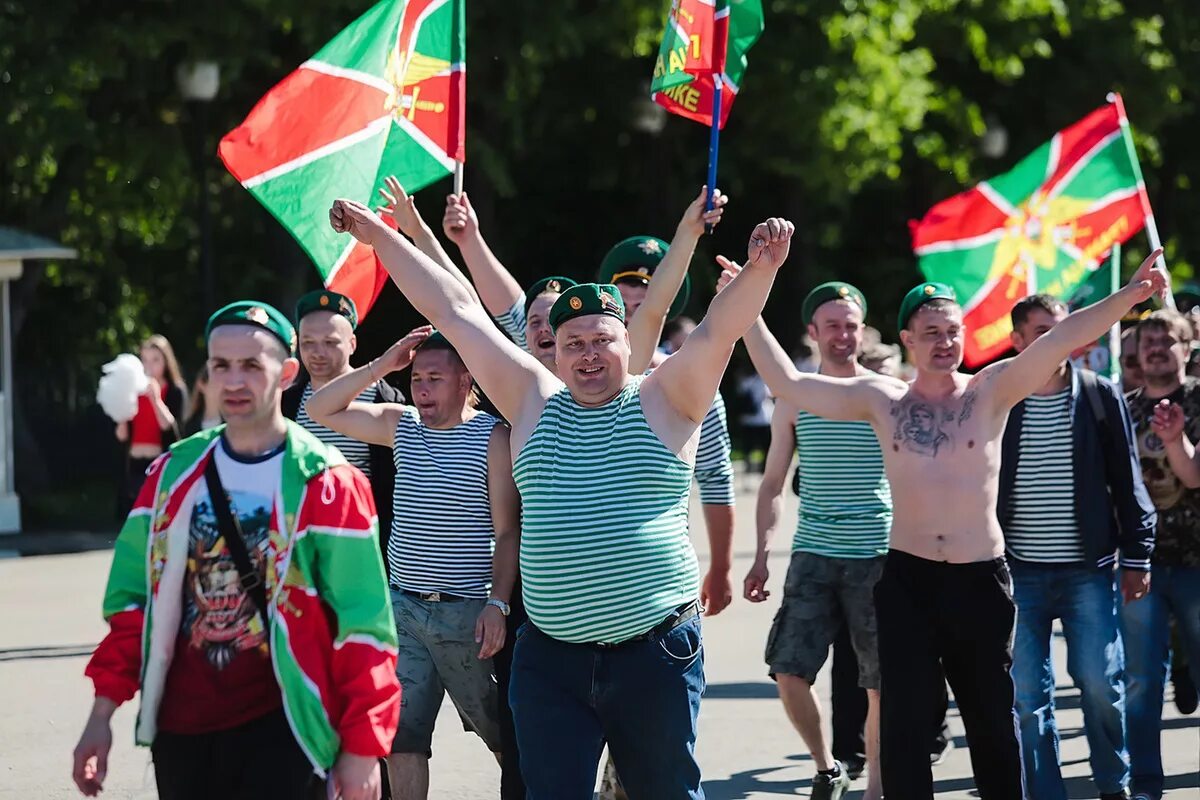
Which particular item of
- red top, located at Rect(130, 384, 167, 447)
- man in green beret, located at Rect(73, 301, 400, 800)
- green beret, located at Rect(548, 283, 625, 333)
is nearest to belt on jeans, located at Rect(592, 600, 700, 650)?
green beret, located at Rect(548, 283, 625, 333)

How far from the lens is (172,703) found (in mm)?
4375

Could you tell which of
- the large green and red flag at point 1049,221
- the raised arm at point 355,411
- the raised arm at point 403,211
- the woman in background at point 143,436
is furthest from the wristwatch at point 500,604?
the woman in background at point 143,436

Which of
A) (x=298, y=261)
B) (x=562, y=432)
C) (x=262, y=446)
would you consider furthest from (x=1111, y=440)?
(x=298, y=261)

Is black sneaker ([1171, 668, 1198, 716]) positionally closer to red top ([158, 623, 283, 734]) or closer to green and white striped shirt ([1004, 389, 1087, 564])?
green and white striped shirt ([1004, 389, 1087, 564])

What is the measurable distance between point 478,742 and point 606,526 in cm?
393

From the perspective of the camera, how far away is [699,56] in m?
7.39

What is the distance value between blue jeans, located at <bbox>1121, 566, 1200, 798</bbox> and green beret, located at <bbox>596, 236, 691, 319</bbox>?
2398mm

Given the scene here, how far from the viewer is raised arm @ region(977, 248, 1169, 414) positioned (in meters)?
6.24

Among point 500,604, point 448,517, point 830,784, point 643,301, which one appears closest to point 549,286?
point 643,301

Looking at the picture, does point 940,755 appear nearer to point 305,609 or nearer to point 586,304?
point 586,304

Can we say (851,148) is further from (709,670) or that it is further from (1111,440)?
(1111,440)

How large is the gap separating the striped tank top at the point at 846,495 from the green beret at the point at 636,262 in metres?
0.97

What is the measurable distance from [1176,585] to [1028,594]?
3.45ft

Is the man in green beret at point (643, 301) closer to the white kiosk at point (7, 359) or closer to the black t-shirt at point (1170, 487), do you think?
the black t-shirt at point (1170, 487)
